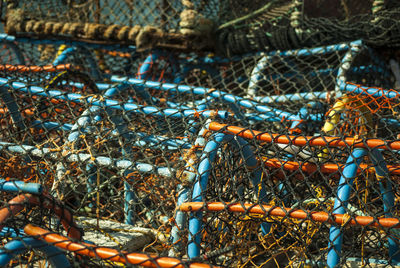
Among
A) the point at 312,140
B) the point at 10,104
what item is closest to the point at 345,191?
the point at 312,140

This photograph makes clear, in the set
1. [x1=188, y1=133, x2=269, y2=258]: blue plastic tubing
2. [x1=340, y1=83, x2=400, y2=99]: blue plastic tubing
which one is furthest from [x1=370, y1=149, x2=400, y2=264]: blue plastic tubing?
[x1=340, y1=83, x2=400, y2=99]: blue plastic tubing

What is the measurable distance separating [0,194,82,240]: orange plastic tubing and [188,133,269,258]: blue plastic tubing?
465 mm

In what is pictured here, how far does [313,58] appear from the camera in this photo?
4.36m

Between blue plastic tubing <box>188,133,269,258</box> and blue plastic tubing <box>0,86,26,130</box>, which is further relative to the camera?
blue plastic tubing <box>0,86,26,130</box>

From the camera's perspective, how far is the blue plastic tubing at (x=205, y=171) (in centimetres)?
190

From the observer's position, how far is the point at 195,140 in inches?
90.0

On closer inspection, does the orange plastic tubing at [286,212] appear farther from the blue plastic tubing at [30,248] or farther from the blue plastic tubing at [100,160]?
the blue plastic tubing at [30,248]

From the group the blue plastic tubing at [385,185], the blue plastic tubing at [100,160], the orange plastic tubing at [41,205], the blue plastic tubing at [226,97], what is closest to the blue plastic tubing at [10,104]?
the blue plastic tubing at [100,160]

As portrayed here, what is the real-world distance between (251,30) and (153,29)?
978 mm

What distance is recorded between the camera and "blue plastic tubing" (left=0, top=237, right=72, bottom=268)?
154 cm

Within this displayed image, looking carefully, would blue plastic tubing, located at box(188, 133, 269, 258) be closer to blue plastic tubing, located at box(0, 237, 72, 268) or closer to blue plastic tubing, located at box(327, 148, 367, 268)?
blue plastic tubing, located at box(327, 148, 367, 268)

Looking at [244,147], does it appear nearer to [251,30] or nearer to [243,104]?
[243,104]

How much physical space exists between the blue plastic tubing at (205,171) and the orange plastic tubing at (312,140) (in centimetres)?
4

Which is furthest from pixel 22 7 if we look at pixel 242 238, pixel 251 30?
pixel 242 238
